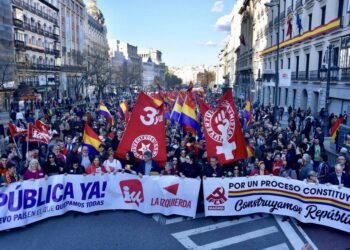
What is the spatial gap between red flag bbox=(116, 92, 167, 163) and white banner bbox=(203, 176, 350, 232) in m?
1.60

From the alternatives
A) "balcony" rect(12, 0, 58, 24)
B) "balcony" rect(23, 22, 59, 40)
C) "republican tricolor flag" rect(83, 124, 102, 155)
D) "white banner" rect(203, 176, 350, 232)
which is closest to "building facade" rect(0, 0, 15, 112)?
"balcony" rect(12, 0, 58, 24)

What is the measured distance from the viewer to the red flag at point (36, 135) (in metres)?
10.7

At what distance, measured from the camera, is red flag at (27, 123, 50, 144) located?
35.2 feet

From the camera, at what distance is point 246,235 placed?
7.32 meters

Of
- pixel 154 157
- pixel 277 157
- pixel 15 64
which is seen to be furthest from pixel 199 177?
pixel 15 64

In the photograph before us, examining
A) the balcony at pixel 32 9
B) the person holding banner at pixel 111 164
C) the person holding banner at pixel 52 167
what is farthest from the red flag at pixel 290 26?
the balcony at pixel 32 9

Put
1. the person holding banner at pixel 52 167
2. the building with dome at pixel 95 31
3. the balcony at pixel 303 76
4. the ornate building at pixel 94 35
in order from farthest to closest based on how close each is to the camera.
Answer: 1. the building with dome at pixel 95 31
2. the ornate building at pixel 94 35
3. the balcony at pixel 303 76
4. the person holding banner at pixel 52 167

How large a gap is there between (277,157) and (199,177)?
2690mm

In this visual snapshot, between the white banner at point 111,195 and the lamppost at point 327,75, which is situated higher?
the lamppost at point 327,75

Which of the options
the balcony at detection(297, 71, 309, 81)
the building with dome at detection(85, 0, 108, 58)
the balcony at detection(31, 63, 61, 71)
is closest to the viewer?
the balcony at detection(297, 71, 309, 81)

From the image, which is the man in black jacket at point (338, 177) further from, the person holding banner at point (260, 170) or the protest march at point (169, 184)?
the person holding banner at point (260, 170)

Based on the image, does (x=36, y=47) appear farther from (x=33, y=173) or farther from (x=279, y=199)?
(x=279, y=199)

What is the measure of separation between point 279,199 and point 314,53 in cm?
2435

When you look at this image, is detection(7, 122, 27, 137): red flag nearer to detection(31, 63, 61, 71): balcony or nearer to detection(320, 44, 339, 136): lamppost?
detection(320, 44, 339, 136): lamppost
